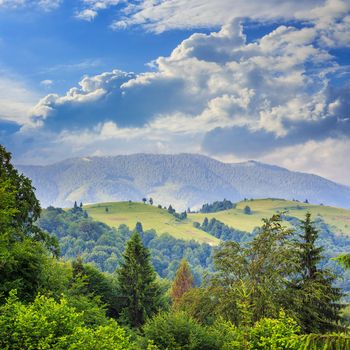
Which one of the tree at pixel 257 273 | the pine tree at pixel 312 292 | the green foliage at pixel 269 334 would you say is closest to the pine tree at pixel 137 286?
the tree at pixel 257 273

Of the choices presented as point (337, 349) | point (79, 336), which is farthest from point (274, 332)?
point (337, 349)

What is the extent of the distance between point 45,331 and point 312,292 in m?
23.8

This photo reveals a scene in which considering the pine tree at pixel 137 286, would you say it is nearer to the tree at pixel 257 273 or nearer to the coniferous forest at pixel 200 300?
the coniferous forest at pixel 200 300

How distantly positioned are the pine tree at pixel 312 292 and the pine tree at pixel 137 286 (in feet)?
95.2

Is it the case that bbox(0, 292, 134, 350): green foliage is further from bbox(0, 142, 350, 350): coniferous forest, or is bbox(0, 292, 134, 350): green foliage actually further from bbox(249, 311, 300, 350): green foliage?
bbox(249, 311, 300, 350): green foliage

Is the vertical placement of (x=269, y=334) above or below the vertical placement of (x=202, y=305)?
above

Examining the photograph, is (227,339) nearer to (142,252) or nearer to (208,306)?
(208,306)

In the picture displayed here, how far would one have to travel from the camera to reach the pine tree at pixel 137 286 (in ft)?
204

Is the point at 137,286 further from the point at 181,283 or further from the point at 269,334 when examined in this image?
the point at 181,283

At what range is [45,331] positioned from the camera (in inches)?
773

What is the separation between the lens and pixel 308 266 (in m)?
38.6

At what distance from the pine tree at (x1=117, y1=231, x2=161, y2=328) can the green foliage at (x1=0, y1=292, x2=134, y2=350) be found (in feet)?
137

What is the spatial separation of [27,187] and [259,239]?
2429 cm

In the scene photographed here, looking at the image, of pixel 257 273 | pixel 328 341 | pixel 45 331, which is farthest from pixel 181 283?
pixel 328 341
